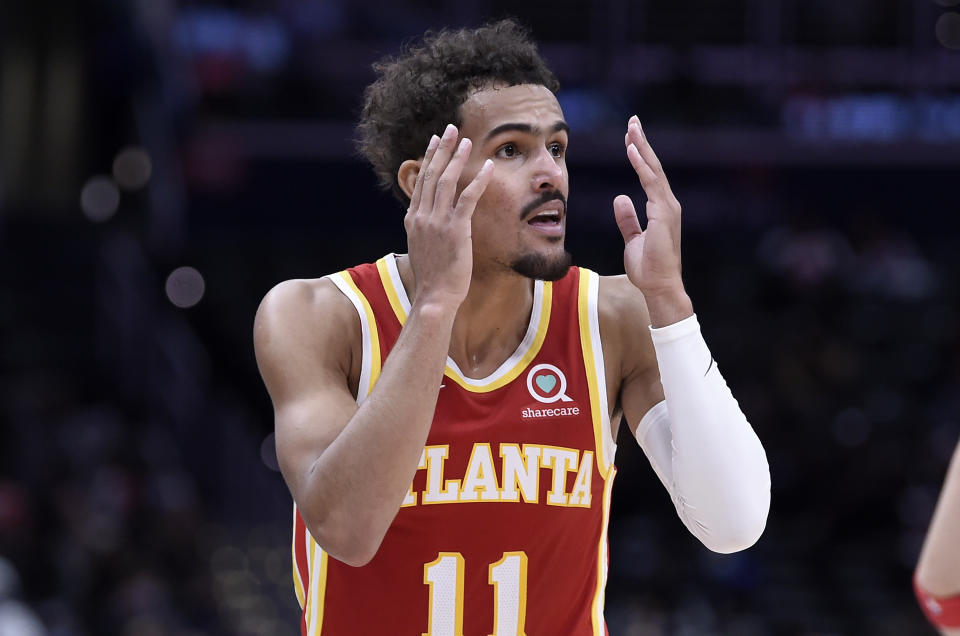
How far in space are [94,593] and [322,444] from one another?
6.57 metres

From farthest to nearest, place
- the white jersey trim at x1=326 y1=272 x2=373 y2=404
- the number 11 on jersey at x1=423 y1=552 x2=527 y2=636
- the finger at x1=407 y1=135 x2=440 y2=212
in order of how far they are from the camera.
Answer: the white jersey trim at x1=326 y1=272 x2=373 y2=404 < the number 11 on jersey at x1=423 y1=552 x2=527 y2=636 < the finger at x1=407 y1=135 x2=440 y2=212

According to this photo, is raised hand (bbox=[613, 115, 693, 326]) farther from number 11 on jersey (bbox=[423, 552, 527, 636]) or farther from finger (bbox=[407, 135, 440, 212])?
number 11 on jersey (bbox=[423, 552, 527, 636])

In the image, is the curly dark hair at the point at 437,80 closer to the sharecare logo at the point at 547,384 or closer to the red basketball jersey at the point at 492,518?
the red basketball jersey at the point at 492,518

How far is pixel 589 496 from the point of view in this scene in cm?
372

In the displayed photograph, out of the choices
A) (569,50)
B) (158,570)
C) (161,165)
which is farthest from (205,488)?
(569,50)

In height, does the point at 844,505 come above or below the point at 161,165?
below

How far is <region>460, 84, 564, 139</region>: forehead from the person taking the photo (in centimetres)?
373

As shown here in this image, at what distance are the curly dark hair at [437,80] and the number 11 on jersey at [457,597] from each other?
1179 millimetres

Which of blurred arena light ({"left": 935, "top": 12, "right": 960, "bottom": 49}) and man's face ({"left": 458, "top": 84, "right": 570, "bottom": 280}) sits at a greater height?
blurred arena light ({"left": 935, "top": 12, "right": 960, "bottom": 49})

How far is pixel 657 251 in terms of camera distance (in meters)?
3.50

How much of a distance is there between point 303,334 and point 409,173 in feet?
2.05

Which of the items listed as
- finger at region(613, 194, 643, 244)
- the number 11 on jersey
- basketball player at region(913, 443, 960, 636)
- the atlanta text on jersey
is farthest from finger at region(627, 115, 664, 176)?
basketball player at region(913, 443, 960, 636)

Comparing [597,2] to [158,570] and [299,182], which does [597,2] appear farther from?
[158,570]

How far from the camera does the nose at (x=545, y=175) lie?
3.67 m
